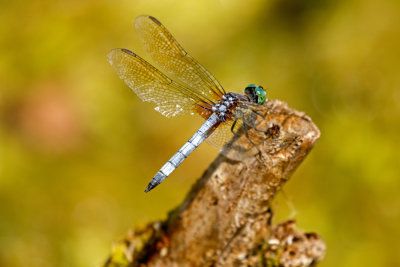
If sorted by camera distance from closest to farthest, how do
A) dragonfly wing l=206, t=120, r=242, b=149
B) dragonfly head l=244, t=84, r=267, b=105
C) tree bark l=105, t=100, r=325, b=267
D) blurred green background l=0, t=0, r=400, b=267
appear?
tree bark l=105, t=100, r=325, b=267 → dragonfly wing l=206, t=120, r=242, b=149 → dragonfly head l=244, t=84, r=267, b=105 → blurred green background l=0, t=0, r=400, b=267

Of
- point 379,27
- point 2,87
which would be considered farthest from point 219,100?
point 2,87

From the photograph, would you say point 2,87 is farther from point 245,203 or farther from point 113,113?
point 245,203

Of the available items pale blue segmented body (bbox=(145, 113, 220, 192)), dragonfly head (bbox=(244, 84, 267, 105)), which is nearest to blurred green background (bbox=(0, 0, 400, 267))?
pale blue segmented body (bbox=(145, 113, 220, 192))

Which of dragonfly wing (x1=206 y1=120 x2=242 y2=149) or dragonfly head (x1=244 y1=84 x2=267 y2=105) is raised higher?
dragonfly head (x1=244 y1=84 x2=267 y2=105)

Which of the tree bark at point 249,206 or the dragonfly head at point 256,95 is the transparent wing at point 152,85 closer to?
the dragonfly head at point 256,95

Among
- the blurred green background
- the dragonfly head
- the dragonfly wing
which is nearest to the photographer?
the dragonfly wing

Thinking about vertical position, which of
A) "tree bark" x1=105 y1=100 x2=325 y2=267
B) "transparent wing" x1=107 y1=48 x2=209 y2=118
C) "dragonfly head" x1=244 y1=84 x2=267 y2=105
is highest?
"dragonfly head" x1=244 y1=84 x2=267 y2=105

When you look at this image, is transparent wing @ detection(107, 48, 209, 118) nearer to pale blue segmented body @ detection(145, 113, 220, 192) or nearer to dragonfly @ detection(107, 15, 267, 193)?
dragonfly @ detection(107, 15, 267, 193)
